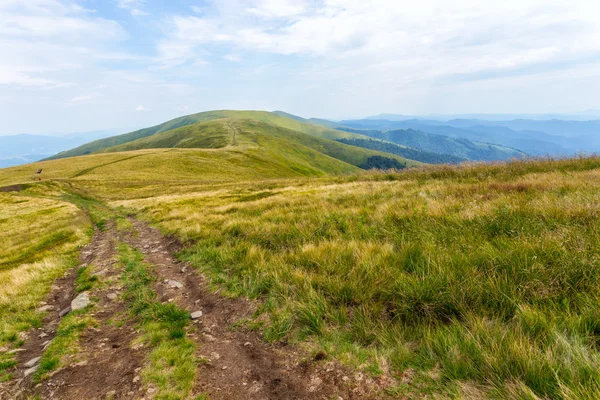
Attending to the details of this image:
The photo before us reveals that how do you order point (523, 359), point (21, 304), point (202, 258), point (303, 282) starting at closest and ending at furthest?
point (523, 359)
point (303, 282)
point (21, 304)
point (202, 258)

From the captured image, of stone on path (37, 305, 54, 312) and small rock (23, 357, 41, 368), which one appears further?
stone on path (37, 305, 54, 312)

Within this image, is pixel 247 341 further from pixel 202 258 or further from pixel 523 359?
pixel 202 258

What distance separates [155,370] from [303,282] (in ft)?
9.65

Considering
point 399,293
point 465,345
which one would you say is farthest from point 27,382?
point 465,345

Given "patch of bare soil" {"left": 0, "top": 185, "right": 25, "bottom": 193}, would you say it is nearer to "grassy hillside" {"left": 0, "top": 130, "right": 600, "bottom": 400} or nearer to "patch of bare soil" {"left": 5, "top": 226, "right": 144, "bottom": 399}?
"grassy hillside" {"left": 0, "top": 130, "right": 600, "bottom": 400}

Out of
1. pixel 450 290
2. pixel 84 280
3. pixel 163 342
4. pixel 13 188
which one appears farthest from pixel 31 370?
pixel 13 188

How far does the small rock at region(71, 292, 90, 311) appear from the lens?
7.21 metres

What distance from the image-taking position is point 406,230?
7.57 metres

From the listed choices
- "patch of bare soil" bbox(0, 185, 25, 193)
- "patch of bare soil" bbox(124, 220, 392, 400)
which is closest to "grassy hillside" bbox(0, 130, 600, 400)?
"patch of bare soil" bbox(124, 220, 392, 400)

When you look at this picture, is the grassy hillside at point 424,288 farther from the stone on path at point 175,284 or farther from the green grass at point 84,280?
the green grass at point 84,280

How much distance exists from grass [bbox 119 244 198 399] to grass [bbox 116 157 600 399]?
138cm

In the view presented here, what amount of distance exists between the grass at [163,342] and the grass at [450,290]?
1.38 metres

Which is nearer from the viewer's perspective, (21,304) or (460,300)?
(460,300)

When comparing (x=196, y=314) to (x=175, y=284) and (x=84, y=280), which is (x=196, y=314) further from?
(x=84, y=280)
